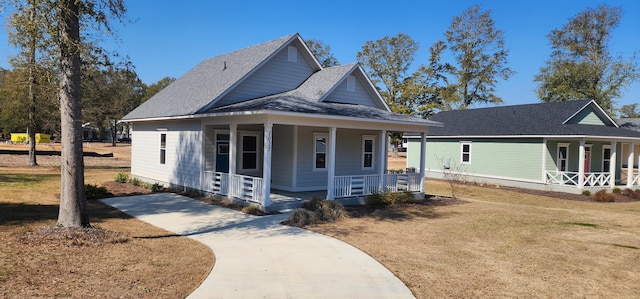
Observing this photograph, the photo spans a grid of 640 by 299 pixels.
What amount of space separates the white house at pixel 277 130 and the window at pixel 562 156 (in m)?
11.8

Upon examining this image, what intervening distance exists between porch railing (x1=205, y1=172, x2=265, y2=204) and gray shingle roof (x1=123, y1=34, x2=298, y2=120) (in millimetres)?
2714

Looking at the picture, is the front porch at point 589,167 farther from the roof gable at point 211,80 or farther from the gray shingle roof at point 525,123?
the roof gable at point 211,80

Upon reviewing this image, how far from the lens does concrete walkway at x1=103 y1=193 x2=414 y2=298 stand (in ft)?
19.3

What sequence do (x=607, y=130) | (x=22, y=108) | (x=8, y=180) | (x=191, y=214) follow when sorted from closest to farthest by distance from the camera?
(x=191, y=214)
(x=8, y=180)
(x=607, y=130)
(x=22, y=108)

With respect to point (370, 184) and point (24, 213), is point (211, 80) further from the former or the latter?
point (24, 213)

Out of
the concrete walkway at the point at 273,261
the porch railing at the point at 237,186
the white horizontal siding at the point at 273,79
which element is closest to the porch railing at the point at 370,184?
the porch railing at the point at 237,186

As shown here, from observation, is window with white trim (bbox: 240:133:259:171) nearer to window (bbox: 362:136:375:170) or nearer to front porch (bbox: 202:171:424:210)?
front porch (bbox: 202:171:424:210)

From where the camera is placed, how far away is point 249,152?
55.7 ft

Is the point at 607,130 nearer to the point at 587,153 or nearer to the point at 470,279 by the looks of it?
the point at 587,153

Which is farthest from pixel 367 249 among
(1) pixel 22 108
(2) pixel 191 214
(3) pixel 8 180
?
(1) pixel 22 108

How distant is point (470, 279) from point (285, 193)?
31.1 feet

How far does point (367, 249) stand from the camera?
8.55 m

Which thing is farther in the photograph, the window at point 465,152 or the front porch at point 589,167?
the window at point 465,152

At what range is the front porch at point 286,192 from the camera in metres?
13.0
